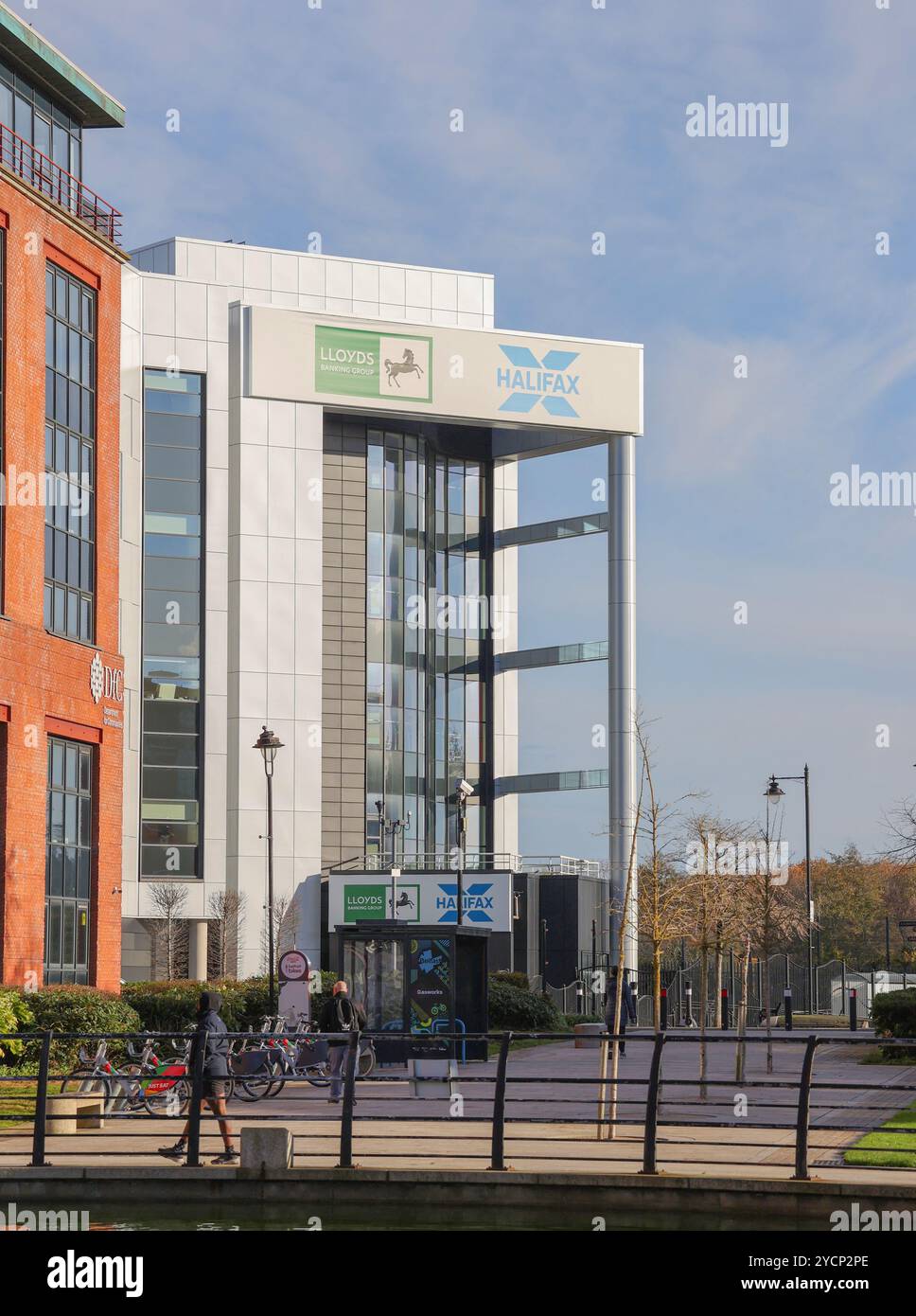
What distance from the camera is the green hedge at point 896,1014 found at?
37.9 meters

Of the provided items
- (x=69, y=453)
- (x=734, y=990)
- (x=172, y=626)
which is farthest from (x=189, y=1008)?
(x=734, y=990)

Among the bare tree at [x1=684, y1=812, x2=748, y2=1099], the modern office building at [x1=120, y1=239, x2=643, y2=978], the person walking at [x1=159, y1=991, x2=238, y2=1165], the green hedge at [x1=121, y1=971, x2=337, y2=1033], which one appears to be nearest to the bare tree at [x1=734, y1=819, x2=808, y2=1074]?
the bare tree at [x1=684, y1=812, x2=748, y2=1099]

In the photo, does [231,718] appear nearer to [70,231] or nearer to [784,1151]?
[70,231]

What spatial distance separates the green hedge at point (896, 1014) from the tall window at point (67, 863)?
1935 centimetres

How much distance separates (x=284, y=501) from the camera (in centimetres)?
6988

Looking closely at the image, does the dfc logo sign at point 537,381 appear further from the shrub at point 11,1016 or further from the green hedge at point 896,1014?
the shrub at point 11,1016

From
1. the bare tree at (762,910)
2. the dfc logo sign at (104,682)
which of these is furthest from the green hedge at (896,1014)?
the dfc logo sign at (104,682)

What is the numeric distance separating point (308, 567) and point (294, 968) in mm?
36251

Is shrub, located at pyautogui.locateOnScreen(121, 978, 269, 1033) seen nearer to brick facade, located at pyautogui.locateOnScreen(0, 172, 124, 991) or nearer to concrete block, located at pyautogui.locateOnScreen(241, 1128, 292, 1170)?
brick facade, located at pyautogui.locateOnScreen(0, 172, 124, 991)

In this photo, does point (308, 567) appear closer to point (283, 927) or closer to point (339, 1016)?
point (283, 927)

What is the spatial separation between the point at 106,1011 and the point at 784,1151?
19013 mm

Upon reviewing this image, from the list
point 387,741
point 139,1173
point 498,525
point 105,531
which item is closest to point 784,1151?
point 139,1173

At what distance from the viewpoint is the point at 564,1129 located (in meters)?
22.2

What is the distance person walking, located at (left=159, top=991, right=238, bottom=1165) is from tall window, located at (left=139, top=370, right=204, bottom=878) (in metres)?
48.3
